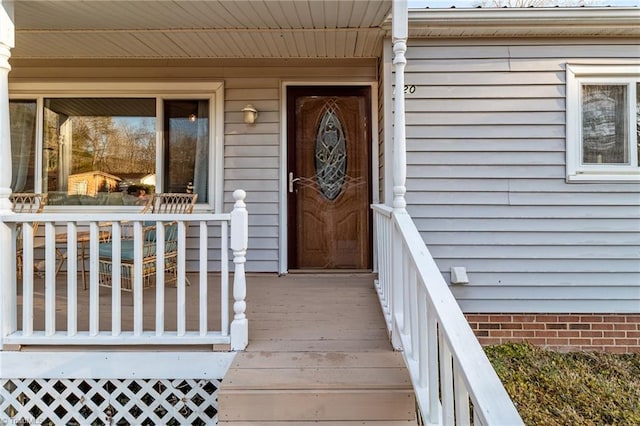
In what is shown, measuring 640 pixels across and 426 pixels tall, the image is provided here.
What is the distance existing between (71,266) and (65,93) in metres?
2.70

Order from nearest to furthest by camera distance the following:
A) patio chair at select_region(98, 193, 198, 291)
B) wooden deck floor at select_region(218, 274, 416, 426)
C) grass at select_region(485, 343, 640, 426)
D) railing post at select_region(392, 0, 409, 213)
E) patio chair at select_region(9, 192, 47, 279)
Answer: wooden deck floor at select_region(218, 274, 416, 426) < railing post at select_region(392, 0, 409, 213) < grass at select_region(485, 343, 640, 426) < patio chair at select_region(98, 193, 198, 291) < patio chair at select_region(9, 192, 47, 279)

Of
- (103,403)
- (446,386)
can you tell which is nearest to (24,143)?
(103,403)

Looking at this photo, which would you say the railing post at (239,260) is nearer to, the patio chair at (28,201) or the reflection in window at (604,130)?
the patio chair at (28,201)

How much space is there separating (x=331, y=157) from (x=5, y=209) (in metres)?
2.76

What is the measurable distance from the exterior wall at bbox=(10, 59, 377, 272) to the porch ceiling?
0.18 metres

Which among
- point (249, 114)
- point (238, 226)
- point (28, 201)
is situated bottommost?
point (238, 226)

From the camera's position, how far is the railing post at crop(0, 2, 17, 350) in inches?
89.8

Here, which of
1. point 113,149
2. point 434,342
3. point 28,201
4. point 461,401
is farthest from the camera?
point 113,149

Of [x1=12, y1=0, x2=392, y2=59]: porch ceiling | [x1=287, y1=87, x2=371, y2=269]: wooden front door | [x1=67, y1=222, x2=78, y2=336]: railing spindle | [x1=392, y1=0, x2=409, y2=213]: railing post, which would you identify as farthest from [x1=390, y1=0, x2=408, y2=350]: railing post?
[x1=67, y1=222, x2=78, y2=336]: railing spindle

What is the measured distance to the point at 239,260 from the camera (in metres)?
2.16

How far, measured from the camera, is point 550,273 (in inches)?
132

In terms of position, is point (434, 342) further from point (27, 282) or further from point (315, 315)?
point (27, 282)

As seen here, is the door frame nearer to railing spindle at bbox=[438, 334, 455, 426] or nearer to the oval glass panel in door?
the oval glass panel in door

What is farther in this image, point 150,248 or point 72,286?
point 150,248
